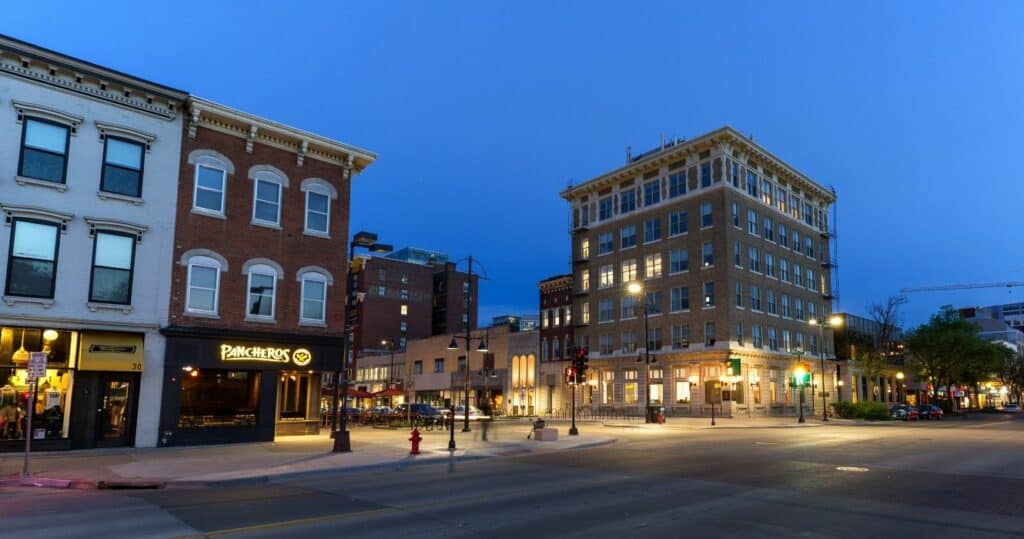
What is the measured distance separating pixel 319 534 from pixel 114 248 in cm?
1869

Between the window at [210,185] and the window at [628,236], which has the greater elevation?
the window at [628,236]

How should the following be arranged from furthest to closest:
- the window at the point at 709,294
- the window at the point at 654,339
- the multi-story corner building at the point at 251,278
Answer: the window at the point at 654,339 < the window at the point at 709,294 < the multi-story corner building at the point at 251,278

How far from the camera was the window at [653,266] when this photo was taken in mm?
65562

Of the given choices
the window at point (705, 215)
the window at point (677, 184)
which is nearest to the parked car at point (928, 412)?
the window at point (705, 215)

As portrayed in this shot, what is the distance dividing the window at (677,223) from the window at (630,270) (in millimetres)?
5323

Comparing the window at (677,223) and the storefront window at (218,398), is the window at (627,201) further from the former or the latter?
the storefront window at (218,398)

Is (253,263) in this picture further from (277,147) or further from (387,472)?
(387,472)

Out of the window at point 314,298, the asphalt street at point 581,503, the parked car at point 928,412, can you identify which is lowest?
the parked car at point 928,412

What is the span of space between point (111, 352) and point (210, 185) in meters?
7.09

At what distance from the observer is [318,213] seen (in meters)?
29.1

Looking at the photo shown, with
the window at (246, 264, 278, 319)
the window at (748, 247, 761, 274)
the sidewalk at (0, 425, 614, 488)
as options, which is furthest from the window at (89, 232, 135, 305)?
the window at (748, 247, 761, 274)

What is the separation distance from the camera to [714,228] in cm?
6047

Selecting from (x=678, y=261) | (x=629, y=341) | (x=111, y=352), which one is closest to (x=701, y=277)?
(x=678, y=261)

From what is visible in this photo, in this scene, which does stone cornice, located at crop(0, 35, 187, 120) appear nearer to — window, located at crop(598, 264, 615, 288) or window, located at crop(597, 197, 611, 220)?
window, located at crop(598, 264, 615, 288)
